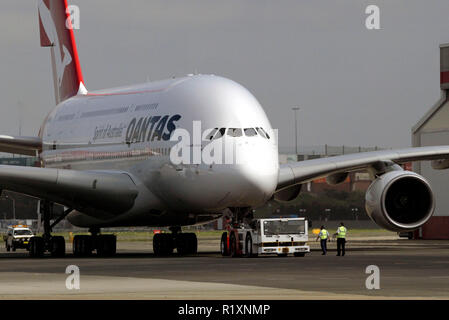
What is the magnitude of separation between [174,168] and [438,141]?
27.7 metres

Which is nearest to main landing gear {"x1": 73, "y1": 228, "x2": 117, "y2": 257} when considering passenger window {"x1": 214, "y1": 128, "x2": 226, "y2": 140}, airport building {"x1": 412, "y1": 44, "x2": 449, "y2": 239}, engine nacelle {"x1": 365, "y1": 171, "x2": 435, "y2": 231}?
passenger window {"x1": 214, "y1": 128, "x2": 226, "y2": 140}

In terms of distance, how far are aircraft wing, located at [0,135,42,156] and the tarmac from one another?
37.2 feet

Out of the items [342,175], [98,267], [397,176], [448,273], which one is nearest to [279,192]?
[342,175]

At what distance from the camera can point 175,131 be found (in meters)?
37.9

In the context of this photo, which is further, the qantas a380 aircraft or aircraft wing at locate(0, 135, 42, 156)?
aircraft wing at locate(0, 135, 42, 156)

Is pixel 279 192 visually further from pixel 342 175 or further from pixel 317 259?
pixel 317 259

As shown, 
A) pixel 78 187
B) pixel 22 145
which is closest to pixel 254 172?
pixel 78 187

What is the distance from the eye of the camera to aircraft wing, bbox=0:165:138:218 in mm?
38594

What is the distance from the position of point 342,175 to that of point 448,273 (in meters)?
16.2

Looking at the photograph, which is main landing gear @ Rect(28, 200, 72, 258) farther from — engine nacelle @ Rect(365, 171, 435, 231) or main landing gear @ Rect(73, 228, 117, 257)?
engine nacelle @ Rect(365, 171, 435, 231)

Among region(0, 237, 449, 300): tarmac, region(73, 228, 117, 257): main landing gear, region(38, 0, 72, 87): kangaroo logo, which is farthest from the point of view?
region(38, 0, 72, 87): kangaroo logo

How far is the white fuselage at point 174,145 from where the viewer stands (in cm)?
3638

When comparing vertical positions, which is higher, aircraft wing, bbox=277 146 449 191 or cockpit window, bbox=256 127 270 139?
cockpit window, bbox=256 127 270 139

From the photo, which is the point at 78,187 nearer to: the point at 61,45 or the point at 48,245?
the point at 48,245
